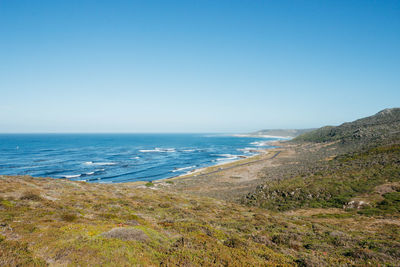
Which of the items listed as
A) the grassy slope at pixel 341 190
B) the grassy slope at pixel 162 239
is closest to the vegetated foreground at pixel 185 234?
the grassy slope at pixel 162 239

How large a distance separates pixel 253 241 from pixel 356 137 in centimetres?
11752

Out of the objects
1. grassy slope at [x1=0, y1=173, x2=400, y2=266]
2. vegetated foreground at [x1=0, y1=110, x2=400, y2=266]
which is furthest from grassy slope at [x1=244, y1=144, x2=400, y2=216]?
grassy slope at [x1=0, y1=173, x2=400, y2=266]

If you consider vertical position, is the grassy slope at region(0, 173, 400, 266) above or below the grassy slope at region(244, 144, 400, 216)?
above

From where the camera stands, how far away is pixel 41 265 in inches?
335

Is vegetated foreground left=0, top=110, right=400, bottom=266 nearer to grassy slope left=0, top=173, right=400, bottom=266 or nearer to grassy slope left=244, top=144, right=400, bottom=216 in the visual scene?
grassy slope left=0, top=173, right=400, bottom=266

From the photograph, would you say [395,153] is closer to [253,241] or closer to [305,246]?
[305,246]

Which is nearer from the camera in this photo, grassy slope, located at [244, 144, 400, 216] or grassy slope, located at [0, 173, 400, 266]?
grassy slope, located at [0, 173, 400, 266]

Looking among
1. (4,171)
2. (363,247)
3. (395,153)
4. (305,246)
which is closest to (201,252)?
(305,246)

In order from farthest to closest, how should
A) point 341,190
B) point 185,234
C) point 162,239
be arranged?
1. point 341,190
2. point 185,234
3. point 162,239

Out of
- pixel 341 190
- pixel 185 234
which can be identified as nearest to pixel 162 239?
pixel 185 234

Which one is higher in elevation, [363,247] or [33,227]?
[33,227]

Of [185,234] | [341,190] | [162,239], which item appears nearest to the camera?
[162,239]

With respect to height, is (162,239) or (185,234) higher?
(162,239)

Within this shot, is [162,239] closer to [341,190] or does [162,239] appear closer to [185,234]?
[185,234]
